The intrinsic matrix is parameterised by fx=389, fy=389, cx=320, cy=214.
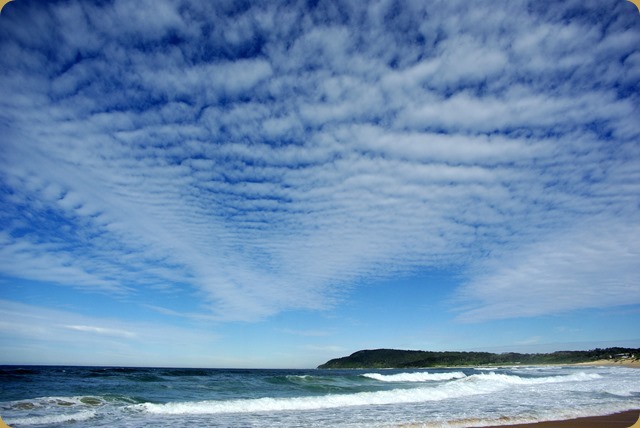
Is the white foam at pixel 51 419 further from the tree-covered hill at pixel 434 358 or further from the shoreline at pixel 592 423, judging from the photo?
the tree-covered hill at pixel 434 358

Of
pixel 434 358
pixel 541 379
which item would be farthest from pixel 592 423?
pixel 434 358

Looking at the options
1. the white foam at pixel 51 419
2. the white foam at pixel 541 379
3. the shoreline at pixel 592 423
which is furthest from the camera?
the white foam at pixel 541 379

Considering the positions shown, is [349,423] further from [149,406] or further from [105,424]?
[149,406]

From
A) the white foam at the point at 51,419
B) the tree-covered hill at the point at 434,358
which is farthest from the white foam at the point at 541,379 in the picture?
the tree-covered hill at the point at 434,358

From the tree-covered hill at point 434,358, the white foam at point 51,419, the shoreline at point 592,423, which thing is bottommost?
the shoreline at point 592,423

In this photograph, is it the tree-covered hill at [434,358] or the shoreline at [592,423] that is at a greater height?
the tree-covered hill at [434,358]

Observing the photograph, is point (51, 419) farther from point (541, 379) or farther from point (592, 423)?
point (541, 379)

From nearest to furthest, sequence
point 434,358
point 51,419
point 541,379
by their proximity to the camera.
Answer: point 51,419, point 541,379, point 434,358

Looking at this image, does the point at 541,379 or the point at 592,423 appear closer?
the point at 592,423

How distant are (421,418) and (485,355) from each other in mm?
136237

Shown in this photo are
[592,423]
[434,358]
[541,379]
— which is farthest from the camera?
[434,358]

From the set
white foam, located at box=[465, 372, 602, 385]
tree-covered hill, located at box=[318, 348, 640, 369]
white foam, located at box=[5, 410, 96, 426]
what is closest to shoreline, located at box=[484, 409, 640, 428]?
white foam, located at box=[5, 410, 96, 426]

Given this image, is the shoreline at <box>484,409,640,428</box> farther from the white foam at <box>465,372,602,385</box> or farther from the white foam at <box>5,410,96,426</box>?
the white foam at <box>465,372,602,385</box>

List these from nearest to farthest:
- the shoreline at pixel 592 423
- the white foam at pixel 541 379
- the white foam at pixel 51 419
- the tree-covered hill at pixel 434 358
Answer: the shoreline at pixel 592 423 → the white foam at pixel 51 419 → the white foam at pixel 541 379 → the tree-covered hill at pixel 434 358
